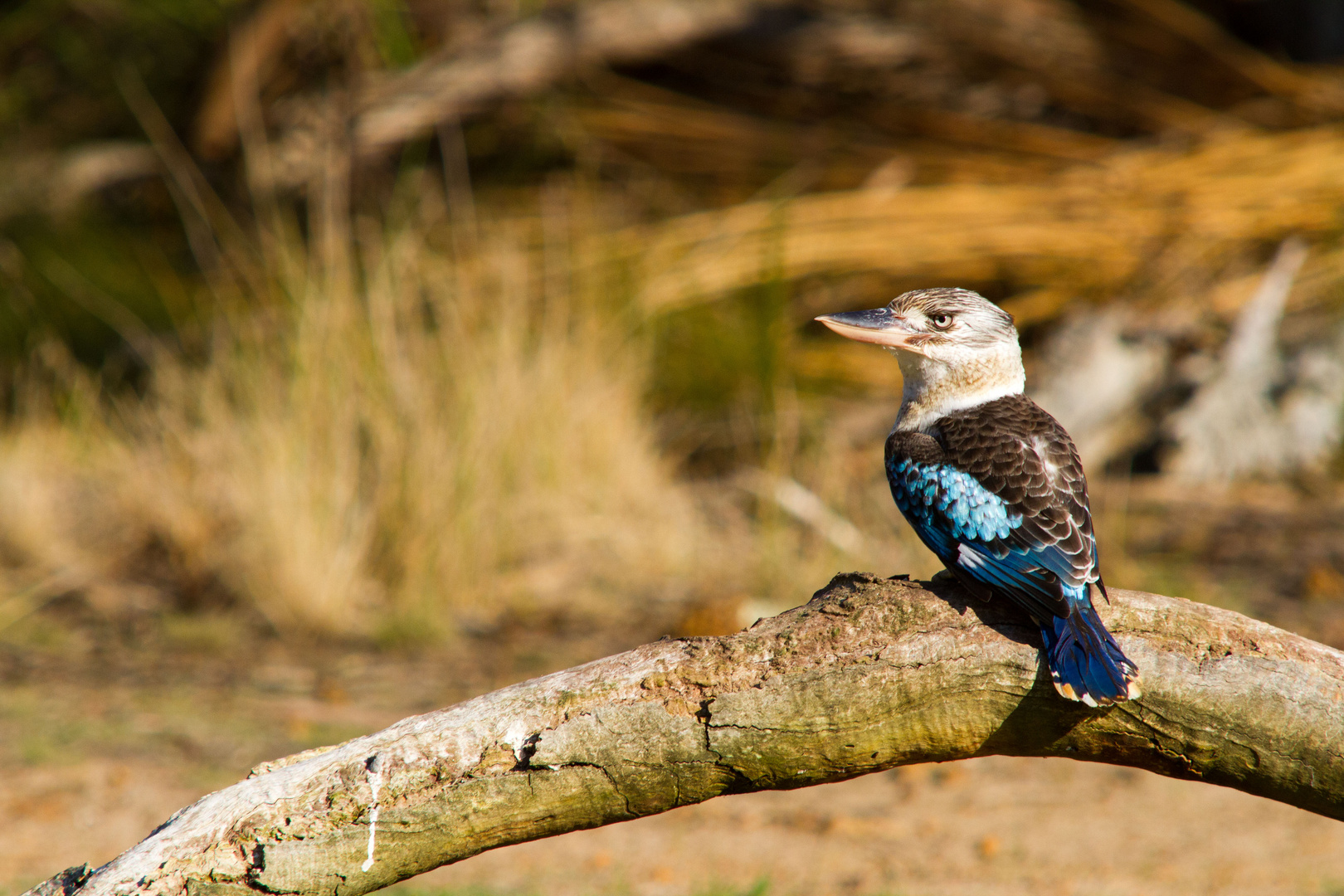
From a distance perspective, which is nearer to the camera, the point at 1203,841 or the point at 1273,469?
the point at 1203,841

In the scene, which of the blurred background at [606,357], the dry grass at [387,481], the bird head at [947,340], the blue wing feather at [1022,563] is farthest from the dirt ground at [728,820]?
the bird head at [947,340]

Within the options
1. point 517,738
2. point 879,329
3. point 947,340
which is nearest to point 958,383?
point 947,340

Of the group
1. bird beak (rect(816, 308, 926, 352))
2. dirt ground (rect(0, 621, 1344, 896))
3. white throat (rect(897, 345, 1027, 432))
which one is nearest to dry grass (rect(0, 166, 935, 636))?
dirt ground (rect(0, 621, 1344, 896))

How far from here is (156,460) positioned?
6098 mm

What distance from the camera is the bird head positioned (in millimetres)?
2693

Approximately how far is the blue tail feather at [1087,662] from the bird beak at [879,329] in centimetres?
81

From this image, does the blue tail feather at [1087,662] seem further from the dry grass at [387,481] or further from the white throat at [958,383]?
the dry grass at [387,481]

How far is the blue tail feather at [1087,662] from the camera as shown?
1.94m

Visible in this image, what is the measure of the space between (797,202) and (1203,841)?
197 inches

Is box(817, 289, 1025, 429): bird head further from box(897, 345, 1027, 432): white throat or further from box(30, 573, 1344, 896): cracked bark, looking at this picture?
box(30, 573, 1344, 896): cracked bark

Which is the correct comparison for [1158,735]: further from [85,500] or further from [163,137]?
[163,137]

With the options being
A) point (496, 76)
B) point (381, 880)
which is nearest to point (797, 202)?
point (496, 76)

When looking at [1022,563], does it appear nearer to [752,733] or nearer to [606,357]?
[752,733]

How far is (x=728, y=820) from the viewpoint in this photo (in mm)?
4180
